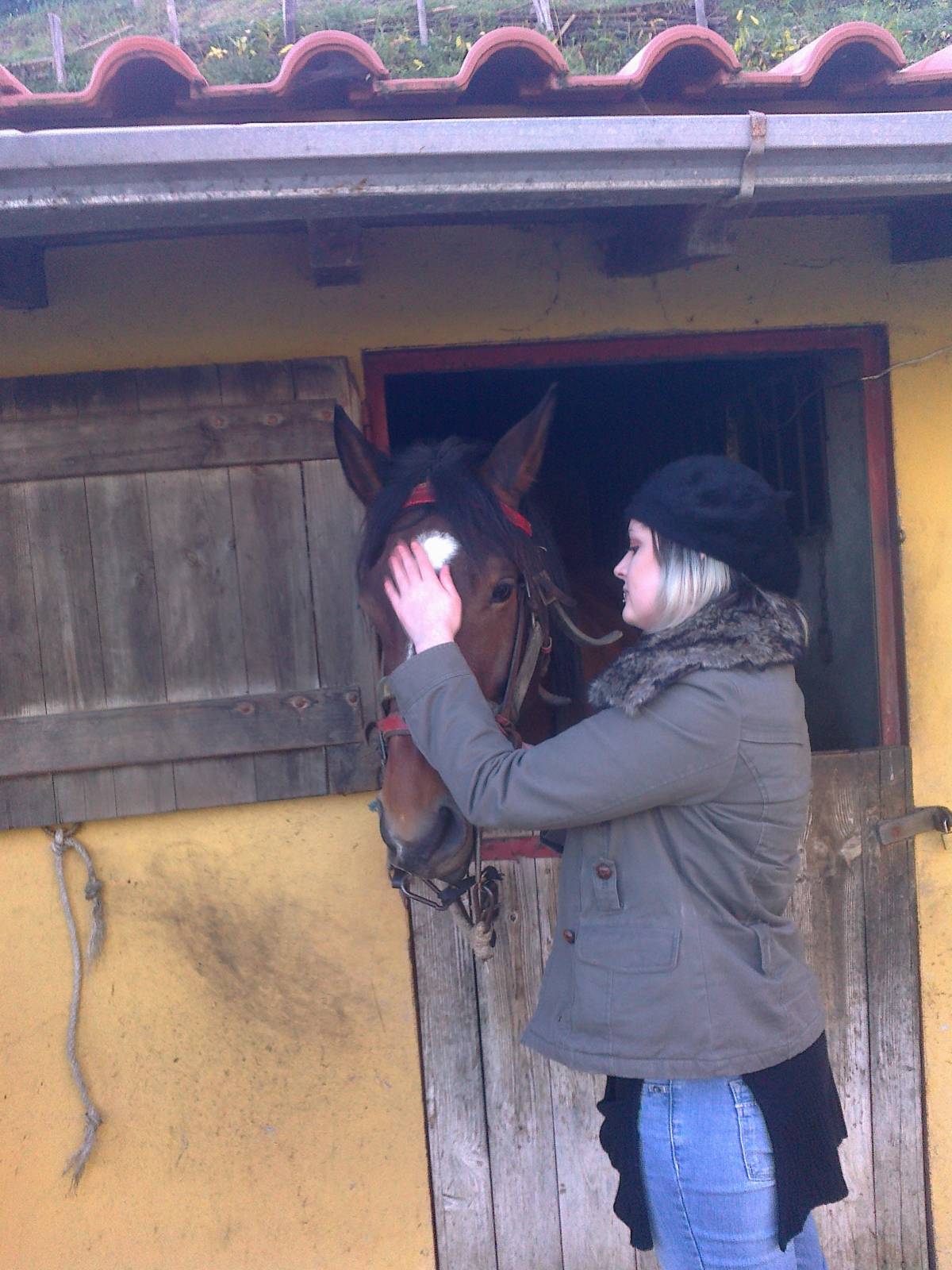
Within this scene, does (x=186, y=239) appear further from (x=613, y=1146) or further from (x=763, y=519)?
(x=613, y=1146)

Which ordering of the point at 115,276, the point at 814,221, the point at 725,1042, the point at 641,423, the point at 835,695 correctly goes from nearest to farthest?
the point at 725,1042, the point at 115,276, the point at 814,221, the point at 835,695, the point at 641,423

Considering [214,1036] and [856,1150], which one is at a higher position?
[214,1036]

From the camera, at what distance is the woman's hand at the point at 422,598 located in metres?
1.70

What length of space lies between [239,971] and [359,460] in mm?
1382

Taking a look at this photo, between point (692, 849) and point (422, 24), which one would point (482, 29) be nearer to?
point (422, 24)

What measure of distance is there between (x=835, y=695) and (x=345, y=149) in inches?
86.2

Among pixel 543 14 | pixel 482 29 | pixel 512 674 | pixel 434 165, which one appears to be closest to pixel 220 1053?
pixel 512 674

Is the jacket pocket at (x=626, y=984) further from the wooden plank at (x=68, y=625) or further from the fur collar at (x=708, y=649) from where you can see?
the wooden plank at (x=68, y=625)

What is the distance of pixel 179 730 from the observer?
2.40 m

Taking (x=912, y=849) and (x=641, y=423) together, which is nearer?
(x=912, y=849)

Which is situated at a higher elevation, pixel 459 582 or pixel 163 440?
pixel 163 440

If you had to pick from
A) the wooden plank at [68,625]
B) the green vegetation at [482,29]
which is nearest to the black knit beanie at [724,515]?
the wooden plank at [68,625]

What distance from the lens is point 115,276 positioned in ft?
8.09

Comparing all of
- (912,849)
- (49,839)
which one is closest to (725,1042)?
(912,849)
